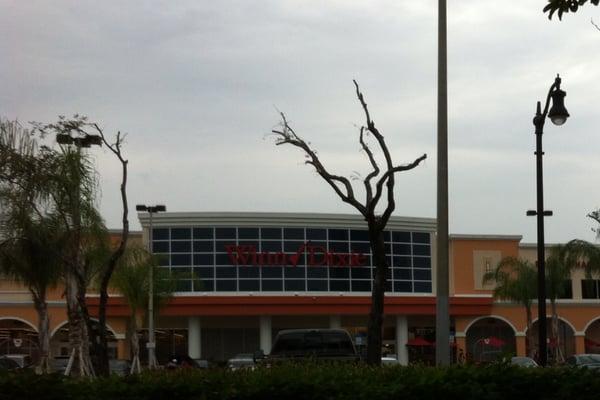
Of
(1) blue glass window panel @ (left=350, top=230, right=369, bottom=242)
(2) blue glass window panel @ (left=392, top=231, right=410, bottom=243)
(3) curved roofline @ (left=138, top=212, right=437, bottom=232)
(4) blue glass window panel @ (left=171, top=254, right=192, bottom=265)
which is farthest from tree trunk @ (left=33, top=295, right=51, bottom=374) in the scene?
(2) blue glass window panel @ (left=392, top=231, right=410, bottom=243)

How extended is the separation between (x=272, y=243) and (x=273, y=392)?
51.9 m

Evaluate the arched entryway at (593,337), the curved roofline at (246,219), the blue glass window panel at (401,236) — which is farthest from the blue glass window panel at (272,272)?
the arched entryway at (593,337)

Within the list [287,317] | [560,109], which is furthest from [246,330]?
[560,109]

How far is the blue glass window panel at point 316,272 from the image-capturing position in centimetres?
6259

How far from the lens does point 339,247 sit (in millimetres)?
63469

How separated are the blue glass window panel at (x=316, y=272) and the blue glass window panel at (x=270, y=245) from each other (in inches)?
94.4

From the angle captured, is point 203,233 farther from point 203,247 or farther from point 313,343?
point 313,343

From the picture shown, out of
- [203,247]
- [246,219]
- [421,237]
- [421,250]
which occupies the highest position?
[246,219]

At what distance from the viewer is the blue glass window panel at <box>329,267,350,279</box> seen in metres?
63.1

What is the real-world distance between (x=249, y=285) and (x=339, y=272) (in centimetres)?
598

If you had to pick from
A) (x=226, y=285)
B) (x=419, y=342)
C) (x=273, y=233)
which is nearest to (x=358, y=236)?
(x=273, y=233)

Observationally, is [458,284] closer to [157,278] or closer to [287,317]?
[287,317]

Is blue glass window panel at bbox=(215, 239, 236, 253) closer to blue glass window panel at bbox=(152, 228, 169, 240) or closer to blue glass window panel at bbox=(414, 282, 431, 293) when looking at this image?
blue glass window panel at bbox=(152, 228, 169, 240)

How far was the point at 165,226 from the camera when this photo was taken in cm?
6209
